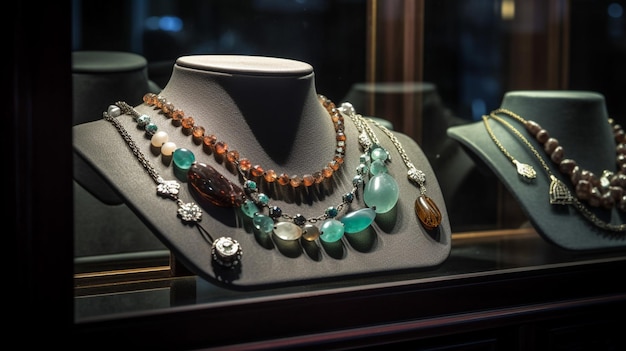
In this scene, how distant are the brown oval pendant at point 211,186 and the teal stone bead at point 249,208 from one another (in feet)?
0.04

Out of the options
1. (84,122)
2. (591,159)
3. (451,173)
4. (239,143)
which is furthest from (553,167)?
(84,122)

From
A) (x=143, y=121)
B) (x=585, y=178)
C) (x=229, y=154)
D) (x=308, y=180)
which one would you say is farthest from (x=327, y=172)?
(x=585, y=178)

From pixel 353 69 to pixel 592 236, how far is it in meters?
0.46

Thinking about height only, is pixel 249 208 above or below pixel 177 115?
below

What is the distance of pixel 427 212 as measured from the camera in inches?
43.2

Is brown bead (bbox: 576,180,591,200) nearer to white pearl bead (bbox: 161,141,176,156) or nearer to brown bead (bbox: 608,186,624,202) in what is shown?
brown bead (bbox: 608,186,624,202)

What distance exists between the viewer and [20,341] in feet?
2.62

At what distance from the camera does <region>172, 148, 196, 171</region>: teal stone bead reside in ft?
3.27

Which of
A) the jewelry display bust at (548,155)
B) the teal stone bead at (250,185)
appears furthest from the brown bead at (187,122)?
the jewelry display bust at (548,155)

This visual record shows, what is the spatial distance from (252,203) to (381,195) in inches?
7.0

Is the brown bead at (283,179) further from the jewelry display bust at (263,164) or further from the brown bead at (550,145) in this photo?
the brown bead at (550,145)

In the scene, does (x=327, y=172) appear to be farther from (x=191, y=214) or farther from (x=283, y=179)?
(x=191, y=214)

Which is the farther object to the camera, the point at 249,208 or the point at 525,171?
the point at 525,171

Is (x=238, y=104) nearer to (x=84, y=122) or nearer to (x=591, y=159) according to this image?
(x=84, y=122)
